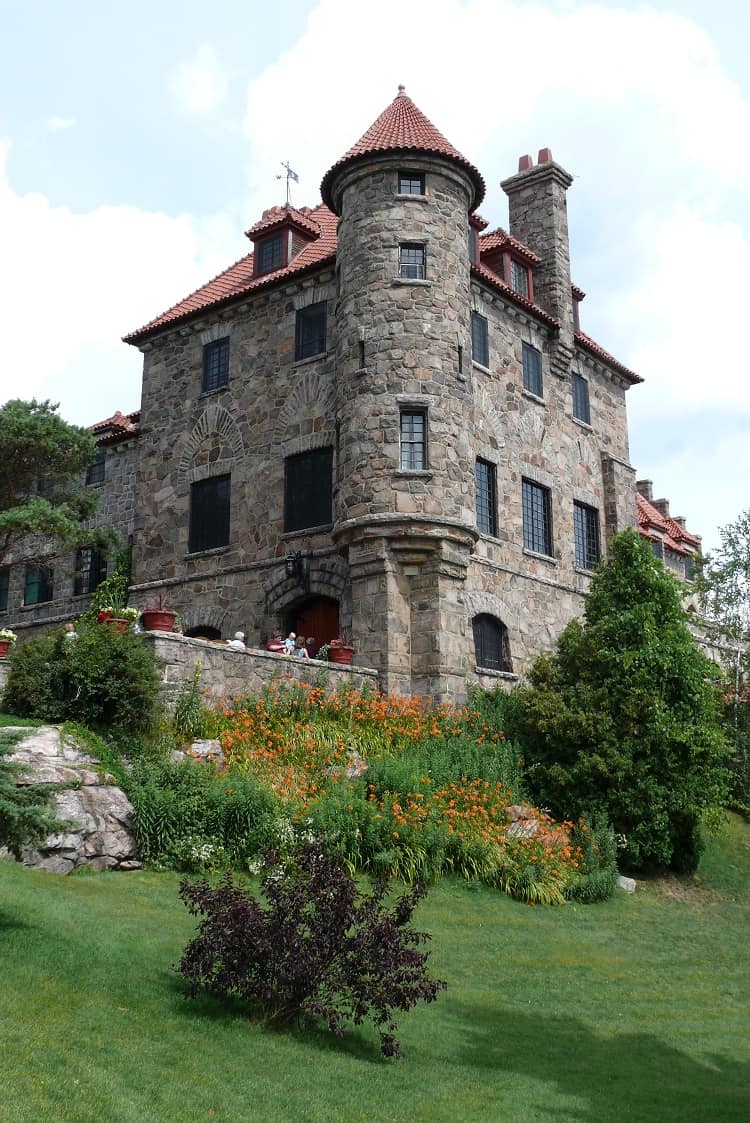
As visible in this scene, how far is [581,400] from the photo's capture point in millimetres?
28906

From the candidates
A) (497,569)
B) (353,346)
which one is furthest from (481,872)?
(353,346)

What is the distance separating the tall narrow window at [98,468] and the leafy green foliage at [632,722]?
52.9 ft

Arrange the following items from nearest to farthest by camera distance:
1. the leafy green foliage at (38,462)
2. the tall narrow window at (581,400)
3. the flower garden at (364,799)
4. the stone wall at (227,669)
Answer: the flower garden at (364,799)
the stone wall at (227,669)
the leafy green foliage at (38,462)
the tall narrow window at (581,400)

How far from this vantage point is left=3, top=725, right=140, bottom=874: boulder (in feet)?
40.1

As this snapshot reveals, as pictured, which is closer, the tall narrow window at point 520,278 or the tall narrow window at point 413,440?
the tall narrow window at point 413,440

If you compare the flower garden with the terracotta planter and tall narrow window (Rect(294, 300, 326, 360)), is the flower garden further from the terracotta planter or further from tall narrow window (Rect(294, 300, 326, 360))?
tall narrow window (Rect(294, 300, 326, 360))

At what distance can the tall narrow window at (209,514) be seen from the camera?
25453 mm

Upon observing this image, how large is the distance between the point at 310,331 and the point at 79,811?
15110mm

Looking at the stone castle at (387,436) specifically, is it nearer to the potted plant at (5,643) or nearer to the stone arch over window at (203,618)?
the stone arch over window at (203,618)

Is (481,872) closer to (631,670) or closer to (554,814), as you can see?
(554,814)

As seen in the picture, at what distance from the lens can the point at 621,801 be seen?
17.1 meters

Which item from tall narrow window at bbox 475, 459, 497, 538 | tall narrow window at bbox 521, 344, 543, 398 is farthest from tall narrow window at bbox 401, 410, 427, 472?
tall narrow window at bbox 521, 344, 543, 398

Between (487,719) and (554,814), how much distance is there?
8.02 ft

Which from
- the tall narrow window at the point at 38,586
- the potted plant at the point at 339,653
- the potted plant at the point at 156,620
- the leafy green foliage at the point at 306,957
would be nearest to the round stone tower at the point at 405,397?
the potted plant at the point at 339,653
